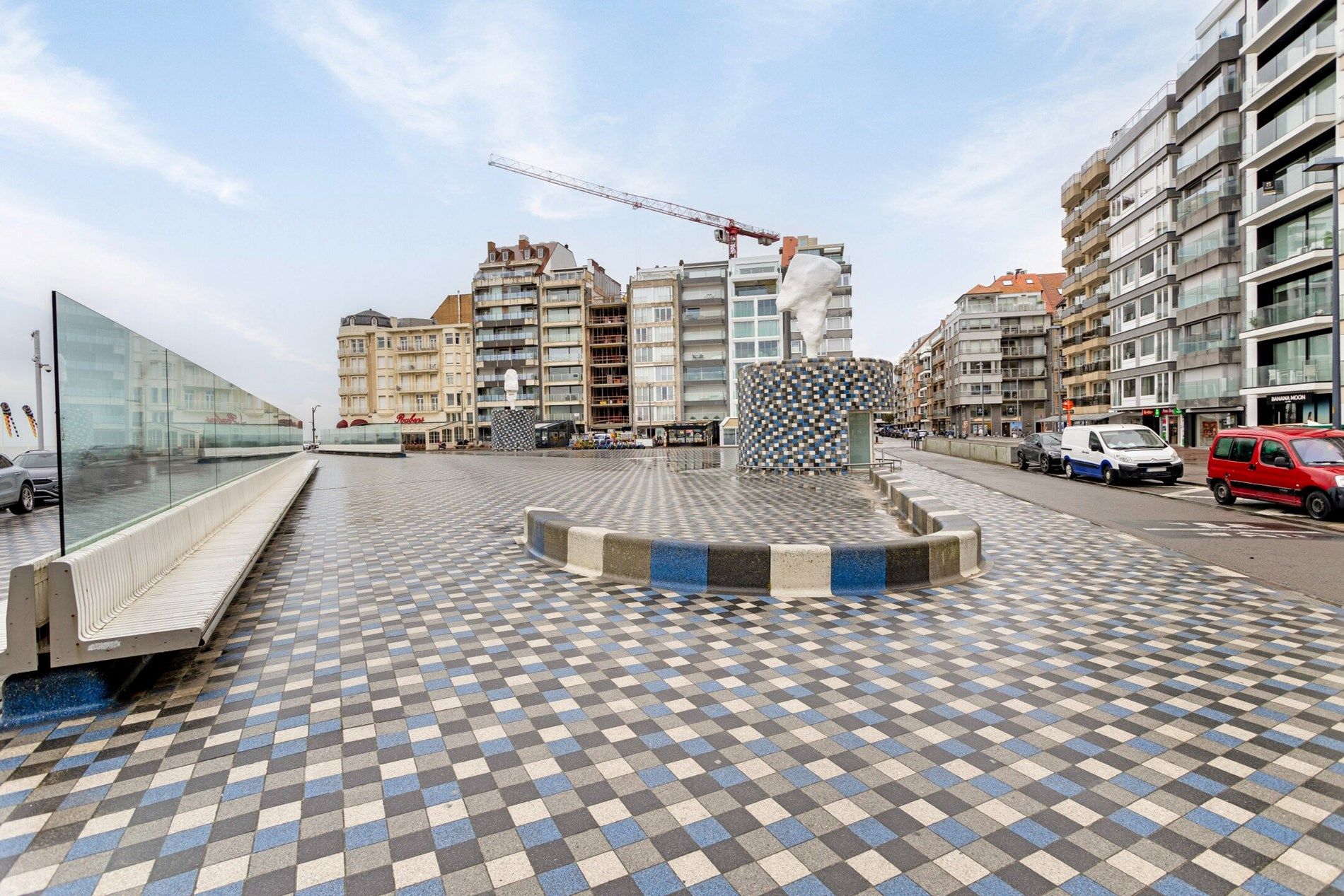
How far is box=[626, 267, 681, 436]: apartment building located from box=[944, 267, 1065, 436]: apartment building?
37.9 m

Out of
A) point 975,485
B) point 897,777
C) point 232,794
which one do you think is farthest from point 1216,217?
point 232,794

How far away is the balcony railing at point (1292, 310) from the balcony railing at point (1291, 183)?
4.36m

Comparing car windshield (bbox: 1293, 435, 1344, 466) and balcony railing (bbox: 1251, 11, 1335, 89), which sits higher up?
balcony railing (bbox: 1251, 11, 1335, 89)

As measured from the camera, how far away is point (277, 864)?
2.75 meters

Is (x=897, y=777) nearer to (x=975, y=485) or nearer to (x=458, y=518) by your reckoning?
(x=458, y=518)

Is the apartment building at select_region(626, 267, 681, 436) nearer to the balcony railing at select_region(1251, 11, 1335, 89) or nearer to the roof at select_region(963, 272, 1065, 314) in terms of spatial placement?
the roof at select_region(963, 272, 1065, 314)

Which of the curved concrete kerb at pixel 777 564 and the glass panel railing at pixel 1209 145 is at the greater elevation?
the glass panel railing at pixel 1209 145

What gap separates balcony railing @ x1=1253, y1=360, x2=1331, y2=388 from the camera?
2809 centimetres

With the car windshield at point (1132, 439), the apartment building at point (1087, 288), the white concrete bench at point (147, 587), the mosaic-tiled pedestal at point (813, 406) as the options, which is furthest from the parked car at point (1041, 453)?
the apartment building at point (1087, 288)

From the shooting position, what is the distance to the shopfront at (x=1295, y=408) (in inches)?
1130

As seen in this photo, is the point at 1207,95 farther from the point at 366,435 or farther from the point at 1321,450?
Result: the point at 366,435

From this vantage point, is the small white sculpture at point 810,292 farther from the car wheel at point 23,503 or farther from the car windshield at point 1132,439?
the car wheel at point 23,503

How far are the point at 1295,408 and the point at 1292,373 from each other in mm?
1641

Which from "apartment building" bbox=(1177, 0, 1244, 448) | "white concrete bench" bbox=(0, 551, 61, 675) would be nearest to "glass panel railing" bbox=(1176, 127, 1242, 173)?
"apartment building" bbox=(1177, 0, 1244, 448)
